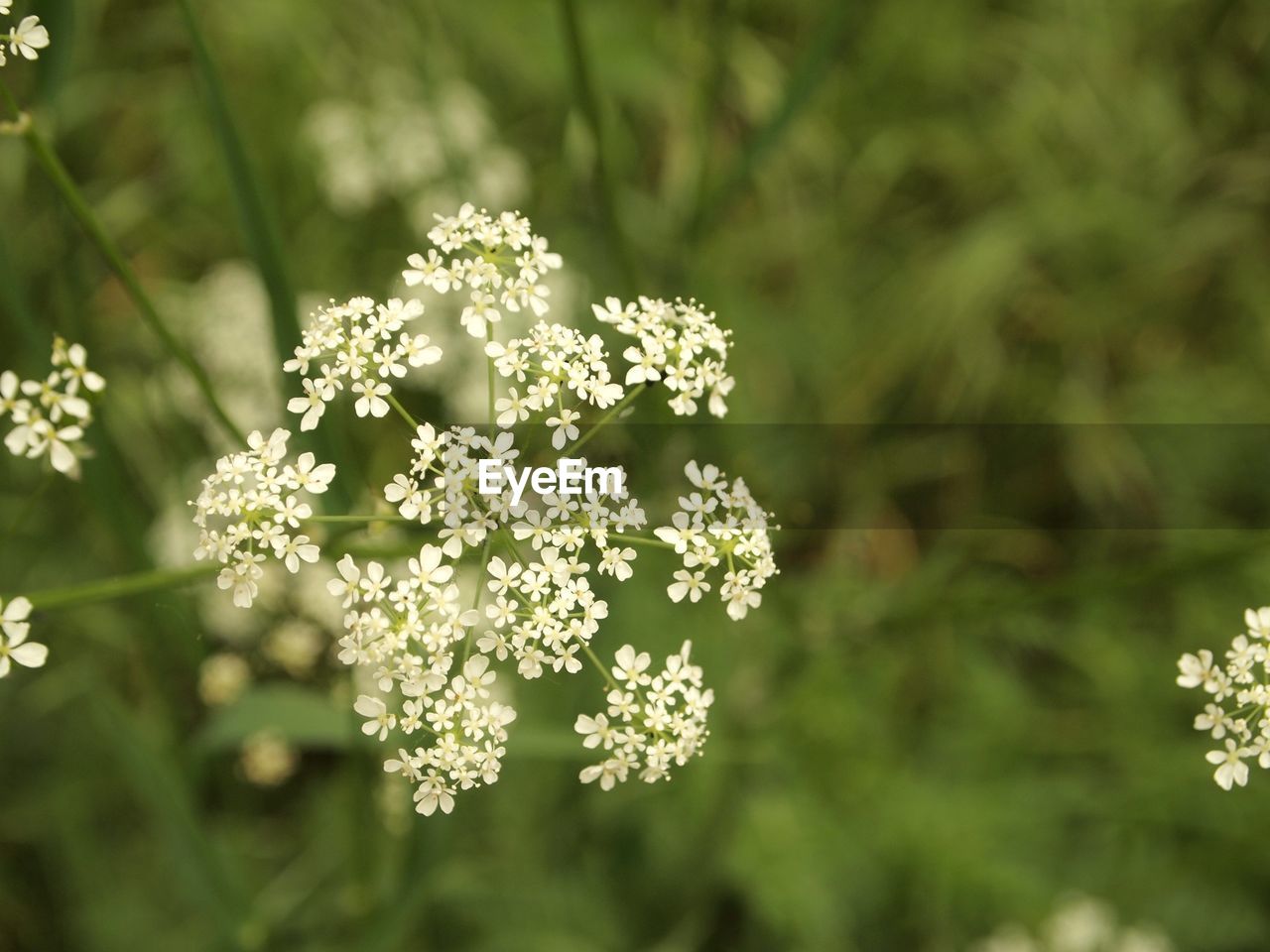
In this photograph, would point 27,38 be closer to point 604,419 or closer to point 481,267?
point 481,267

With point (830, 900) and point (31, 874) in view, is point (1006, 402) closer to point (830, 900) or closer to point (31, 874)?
point (830, 900)

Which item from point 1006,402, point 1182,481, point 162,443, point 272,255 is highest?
point 1006,402

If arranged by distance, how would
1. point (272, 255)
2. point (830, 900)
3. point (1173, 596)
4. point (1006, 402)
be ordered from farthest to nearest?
point (1006, 402) < point (1173, 596) < point (830, 900) < point (272, 255)

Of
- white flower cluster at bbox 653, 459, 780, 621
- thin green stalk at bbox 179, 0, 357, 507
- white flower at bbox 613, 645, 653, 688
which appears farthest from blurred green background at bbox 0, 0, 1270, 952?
white flower at bbox 613, 645, 653, 688

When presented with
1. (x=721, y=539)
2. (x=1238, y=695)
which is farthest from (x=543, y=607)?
(x=1238, y=695)

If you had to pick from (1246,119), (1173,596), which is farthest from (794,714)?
(1246,119)

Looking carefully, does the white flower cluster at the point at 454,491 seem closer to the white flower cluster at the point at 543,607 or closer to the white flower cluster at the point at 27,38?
the white flower cluster at the point at 543,607

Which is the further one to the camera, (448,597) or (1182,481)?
(1182,481)
